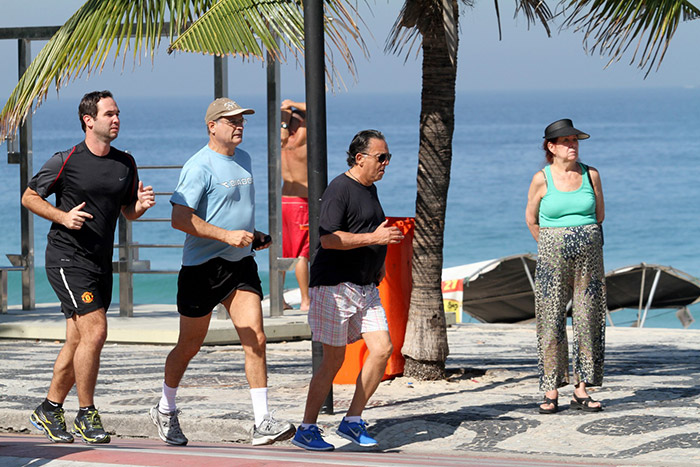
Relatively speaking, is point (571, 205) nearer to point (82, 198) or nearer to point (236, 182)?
point (236, 182)

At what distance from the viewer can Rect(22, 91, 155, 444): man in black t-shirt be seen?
6613 mm

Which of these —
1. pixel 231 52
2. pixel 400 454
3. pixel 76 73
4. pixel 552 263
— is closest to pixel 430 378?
pixel 552 263

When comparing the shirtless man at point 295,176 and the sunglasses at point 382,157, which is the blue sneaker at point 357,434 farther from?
the shirtless man at point 295,176

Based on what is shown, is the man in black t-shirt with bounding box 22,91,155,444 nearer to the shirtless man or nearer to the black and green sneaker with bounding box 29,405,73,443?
the black and green sneaker with bounding box 29,405,73,443

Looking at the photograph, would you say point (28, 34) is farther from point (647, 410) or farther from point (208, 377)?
point (647, 410)

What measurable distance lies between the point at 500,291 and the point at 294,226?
7328mm

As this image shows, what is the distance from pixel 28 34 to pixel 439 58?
568 centimetres

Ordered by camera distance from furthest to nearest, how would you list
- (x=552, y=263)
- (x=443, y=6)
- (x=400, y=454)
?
1. (x=443, y=6)
2. (x=552, y=263)
3. (x=400, y=454)

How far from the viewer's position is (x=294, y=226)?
42.1 ft

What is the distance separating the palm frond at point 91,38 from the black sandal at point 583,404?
3976 millimetres

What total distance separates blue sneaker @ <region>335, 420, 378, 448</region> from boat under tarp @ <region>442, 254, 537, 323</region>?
12.3 metres

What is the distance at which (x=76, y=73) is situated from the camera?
8.96m

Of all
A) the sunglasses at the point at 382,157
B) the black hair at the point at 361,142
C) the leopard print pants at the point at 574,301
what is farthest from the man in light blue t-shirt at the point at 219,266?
the leopard print pants at the point at 574,301

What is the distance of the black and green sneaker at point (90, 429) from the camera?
6.55m
